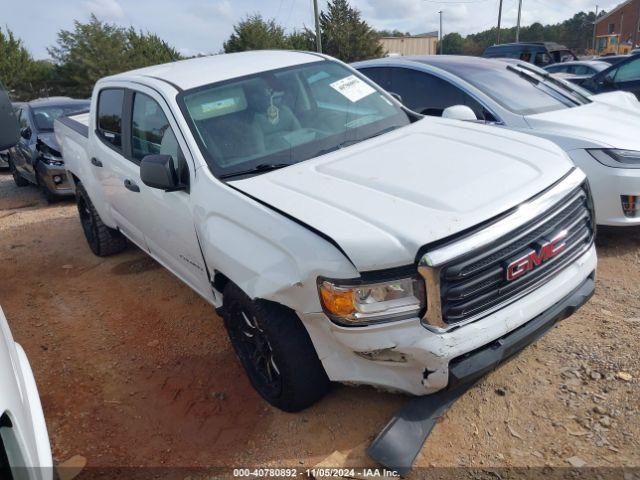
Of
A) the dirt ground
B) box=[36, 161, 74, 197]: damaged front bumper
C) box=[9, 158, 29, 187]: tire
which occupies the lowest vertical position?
box=[9, 158, 29, 187]: tire

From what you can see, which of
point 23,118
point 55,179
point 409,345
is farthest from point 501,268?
point 23,118

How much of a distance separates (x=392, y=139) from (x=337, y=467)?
1918 millimetres

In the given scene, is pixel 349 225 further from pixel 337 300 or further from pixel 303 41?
pixel 303 41

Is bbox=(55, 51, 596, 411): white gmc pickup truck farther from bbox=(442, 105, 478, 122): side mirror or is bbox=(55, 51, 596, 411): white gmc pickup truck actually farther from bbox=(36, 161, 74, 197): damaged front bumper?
bbox=(36, 161, 74, 197): damaged front bumper

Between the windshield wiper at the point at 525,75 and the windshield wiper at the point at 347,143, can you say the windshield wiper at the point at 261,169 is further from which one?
the windshield wiper at the point at 525,75

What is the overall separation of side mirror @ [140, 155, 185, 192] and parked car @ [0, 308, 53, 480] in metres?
1.32

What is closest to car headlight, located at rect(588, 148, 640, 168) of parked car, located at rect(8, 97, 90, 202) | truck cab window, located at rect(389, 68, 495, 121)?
truck cab window, located at rect(389, 68, 495, 121)

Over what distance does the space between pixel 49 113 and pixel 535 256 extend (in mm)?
9476

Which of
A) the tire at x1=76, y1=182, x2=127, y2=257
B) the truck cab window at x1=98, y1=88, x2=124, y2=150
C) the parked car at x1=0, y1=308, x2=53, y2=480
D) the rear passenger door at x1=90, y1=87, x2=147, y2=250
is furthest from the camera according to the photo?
the tire at x1=76, y1=182, x2=127, y2=257

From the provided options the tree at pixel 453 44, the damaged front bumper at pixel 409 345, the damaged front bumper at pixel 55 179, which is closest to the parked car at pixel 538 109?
the damaged front bumper at pixel 409 345

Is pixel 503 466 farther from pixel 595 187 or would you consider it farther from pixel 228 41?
pixel 228 41

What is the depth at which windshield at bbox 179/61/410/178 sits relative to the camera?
3.06 metres

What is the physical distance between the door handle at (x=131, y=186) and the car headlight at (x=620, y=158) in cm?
360

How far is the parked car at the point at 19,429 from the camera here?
1495 millimetres
